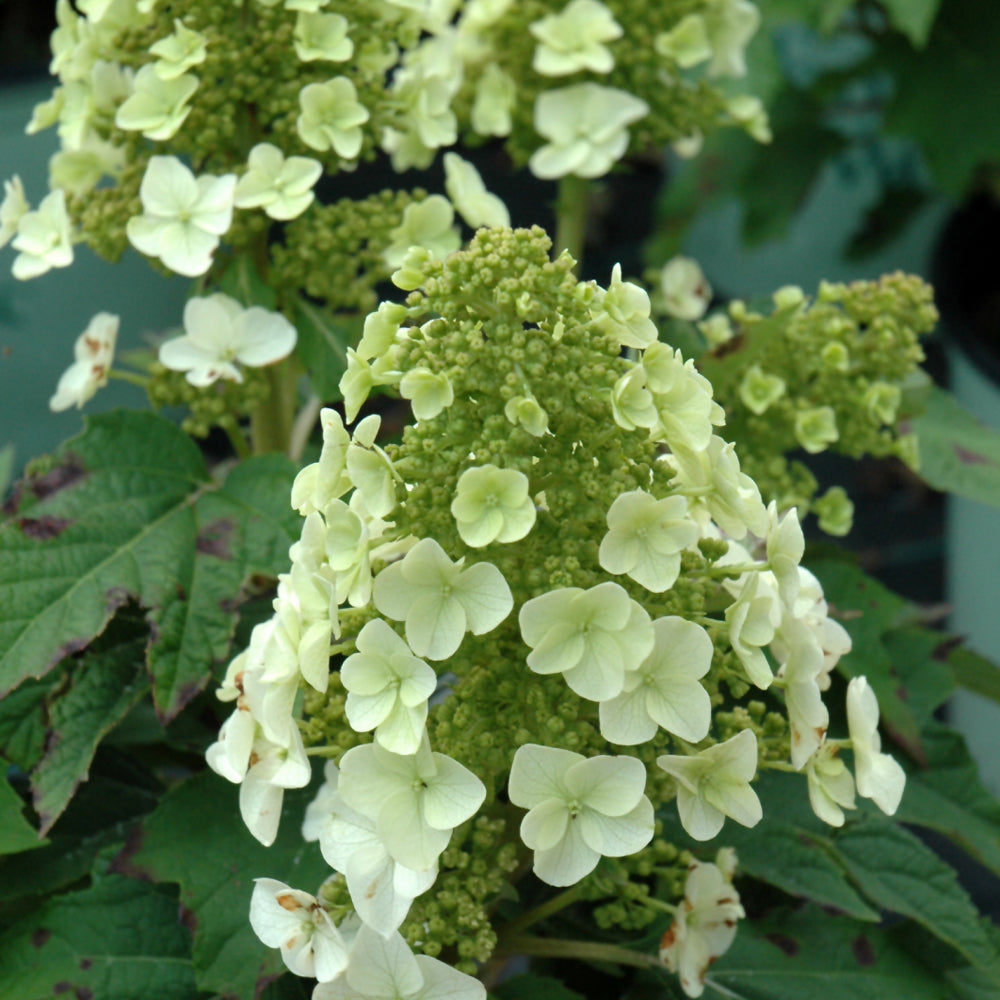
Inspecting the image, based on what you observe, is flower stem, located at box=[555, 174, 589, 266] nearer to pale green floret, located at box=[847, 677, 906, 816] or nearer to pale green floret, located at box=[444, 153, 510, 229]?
pale green floret, located at box=[444, 153, 510, 229]

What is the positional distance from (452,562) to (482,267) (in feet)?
0.48

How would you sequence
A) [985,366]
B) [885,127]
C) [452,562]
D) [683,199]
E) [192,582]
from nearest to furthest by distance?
[452,562] → [192,582] → [985,366] → [885,127] → [683,199]

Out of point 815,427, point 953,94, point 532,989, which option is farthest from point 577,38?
point 953,94

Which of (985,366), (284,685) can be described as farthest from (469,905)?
(985,366)

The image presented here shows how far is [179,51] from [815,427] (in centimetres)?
56

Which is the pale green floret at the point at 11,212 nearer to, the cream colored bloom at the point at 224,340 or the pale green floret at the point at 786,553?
the cream colored bloom at the point at 224,340

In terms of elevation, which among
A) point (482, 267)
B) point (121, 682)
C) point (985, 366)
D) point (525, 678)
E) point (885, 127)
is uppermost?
point (482, 267)

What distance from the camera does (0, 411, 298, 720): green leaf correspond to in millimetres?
839

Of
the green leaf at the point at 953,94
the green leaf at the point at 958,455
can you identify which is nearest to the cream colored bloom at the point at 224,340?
the green leaf at the point at 958,455

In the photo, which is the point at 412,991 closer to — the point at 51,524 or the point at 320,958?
the point at 320,958

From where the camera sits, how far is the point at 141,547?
0.92 meters

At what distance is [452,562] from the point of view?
622 millimetres

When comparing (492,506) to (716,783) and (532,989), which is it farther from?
(532,989)

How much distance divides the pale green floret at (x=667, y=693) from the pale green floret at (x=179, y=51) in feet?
1.79
